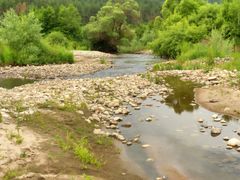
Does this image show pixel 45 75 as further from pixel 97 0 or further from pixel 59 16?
pixel 97 0

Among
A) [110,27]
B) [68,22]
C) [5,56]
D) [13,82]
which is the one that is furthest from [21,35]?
[68,22]

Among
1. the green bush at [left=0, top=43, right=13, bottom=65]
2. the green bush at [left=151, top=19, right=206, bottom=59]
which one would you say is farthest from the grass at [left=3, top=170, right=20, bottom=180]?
the green bush at [left=151, top=19, right=206, bottom=59]

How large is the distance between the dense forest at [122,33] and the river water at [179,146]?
13.3 metres

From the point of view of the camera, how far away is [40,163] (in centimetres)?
867

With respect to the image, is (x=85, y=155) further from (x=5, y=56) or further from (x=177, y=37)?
(x=177, y=37)

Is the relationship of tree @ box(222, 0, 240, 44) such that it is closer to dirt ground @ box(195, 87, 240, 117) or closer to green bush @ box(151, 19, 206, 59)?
green bush @ box(151, 19, 206, 59)

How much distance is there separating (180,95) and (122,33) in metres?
50.5

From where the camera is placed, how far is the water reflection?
51.7 feet

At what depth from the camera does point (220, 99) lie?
16250 mm

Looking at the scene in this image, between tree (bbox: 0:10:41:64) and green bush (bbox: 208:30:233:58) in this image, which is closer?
green bush (bbox: 208:30:233:58)

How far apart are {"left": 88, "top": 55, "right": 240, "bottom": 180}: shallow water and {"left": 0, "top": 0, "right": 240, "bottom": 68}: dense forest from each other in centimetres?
1316

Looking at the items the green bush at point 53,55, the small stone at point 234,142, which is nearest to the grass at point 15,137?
the small stone at point 234,142

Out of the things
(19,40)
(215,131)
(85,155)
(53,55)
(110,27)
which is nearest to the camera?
(85,155)

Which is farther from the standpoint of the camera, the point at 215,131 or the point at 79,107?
the point at 79,107
